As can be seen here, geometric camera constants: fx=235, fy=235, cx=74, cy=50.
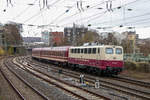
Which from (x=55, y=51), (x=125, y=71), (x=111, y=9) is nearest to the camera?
(x=111, y=9)

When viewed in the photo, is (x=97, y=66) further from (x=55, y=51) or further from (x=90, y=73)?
(x=55, y=51)

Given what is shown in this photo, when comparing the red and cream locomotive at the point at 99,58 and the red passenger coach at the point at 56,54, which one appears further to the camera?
the red passenger coach at the point at 56,54

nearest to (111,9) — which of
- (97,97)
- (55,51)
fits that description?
(97,97)

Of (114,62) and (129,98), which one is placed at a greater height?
(114,62)

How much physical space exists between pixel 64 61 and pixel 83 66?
8.23 meters

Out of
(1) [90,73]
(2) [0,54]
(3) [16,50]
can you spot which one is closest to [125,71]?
(1) [90,73]

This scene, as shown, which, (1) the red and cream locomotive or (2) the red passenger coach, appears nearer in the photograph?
(1) the red and cream locomotive

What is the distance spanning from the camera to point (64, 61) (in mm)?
35406

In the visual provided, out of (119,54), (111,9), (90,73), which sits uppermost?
(111,9)

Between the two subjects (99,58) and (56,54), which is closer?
(99,58)

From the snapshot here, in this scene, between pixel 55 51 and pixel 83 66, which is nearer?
pixel 83 66

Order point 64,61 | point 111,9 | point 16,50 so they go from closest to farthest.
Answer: point 111,9 < point 64,61 < point 16,50

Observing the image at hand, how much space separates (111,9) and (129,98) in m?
8.80

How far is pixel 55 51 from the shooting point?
135ft
